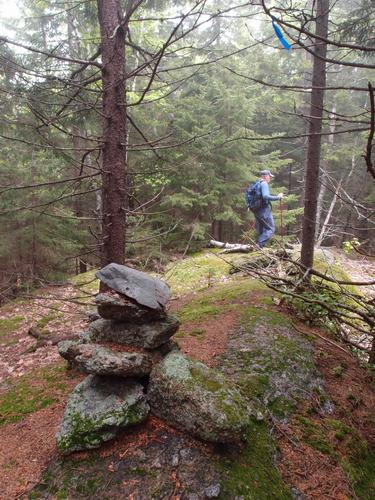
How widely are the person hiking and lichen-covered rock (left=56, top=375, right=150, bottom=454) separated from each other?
286 inches

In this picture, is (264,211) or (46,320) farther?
(264,211)

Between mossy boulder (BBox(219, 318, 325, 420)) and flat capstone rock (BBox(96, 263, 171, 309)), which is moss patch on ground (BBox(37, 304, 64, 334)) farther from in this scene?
mossy boulder (BBox(219, 318, 325, 420))

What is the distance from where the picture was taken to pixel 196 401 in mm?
2602

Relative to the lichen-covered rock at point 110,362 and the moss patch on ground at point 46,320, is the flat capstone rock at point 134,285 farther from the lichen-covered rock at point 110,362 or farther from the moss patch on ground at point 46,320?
the moss patch on ground at point 46,320

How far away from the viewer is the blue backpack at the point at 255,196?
9281mm

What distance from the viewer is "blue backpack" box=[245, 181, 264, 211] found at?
30.5 feet

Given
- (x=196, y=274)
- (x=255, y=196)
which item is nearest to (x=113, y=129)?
(x=255, y=196)

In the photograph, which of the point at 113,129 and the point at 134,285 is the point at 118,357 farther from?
the point at 113,129

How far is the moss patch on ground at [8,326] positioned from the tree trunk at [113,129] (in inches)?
177

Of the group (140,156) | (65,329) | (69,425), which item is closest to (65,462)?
(69,425)

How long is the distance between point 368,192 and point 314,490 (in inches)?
756

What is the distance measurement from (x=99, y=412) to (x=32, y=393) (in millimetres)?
1624

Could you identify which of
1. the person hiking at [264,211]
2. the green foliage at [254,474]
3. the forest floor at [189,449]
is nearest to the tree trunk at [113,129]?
the forest floor at [189,449]

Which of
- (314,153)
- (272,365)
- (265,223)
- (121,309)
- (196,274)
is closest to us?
(121,309)
